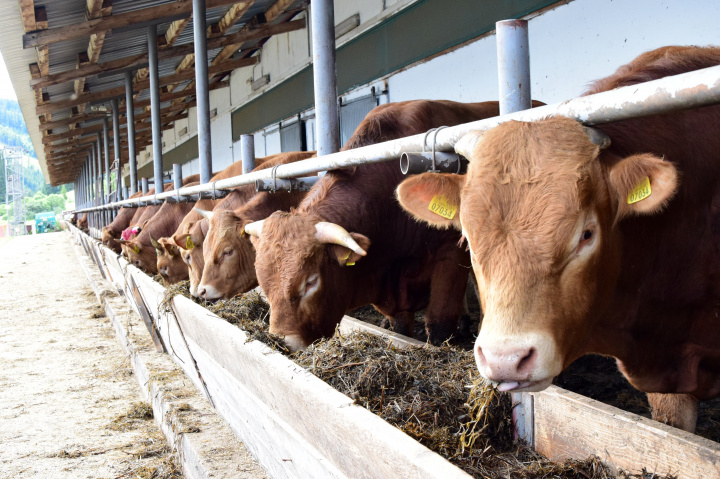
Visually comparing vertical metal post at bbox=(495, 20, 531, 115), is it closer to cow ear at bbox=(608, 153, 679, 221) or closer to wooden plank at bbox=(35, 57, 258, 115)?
cow ear at bbox=(608, 153, 679, 221)

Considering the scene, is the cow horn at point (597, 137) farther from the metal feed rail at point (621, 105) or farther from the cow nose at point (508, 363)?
the cow nose at point (508, 363)

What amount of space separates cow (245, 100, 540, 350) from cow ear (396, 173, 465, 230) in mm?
1129

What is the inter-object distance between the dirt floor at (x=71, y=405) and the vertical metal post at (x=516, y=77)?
2.00 m

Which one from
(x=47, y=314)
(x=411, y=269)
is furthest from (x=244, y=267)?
(x=47, y=314)

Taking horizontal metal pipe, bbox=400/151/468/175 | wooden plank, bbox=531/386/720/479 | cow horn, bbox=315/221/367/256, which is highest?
horizontal metal pipe, bbox=400/151/468/175

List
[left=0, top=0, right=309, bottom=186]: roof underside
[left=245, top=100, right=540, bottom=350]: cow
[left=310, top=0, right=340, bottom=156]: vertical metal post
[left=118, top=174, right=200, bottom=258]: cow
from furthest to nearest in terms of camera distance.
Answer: [left=118, top=174, right=200, bottom=258]: cow
[left=0, top=0, right=309, bottom=186]: roof underside
[left=310, top=0, right=340, bottom=156]: vertical metal post
[left=245, top=100, right=540, bottom=350]: cow

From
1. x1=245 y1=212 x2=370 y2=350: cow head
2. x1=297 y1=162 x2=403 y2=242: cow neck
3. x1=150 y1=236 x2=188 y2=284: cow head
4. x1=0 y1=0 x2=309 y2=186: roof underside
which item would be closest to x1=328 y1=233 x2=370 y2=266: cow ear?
x1=245 y1=212 x2=370 y2=350: cow head

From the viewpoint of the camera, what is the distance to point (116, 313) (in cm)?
764

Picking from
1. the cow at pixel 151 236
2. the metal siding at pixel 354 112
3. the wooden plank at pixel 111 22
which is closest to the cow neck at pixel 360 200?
the cow at pixel 151 236

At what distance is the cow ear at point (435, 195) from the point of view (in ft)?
6.98

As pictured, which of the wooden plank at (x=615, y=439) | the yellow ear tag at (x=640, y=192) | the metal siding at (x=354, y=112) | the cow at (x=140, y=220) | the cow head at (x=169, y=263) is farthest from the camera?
the metal siding at (x=354, y=112)

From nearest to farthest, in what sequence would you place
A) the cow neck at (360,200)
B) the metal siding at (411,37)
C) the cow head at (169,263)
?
1. the cow neck at (360,200)
2. the metal siding at (411,37)
3. the cow head at (169,263)

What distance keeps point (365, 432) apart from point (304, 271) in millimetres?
1833

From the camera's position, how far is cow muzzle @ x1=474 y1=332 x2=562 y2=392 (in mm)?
1572
